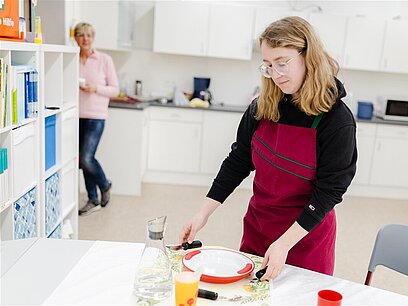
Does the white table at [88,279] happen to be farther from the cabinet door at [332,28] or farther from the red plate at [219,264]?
the cabinet door at [332,28]

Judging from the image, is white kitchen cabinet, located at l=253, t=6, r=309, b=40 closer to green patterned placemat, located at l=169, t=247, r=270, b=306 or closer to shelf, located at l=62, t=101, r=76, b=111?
shelf, located at l=62, t=101, r=76, b=111

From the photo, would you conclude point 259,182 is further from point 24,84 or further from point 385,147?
point 385,147

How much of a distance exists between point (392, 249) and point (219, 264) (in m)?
0.79

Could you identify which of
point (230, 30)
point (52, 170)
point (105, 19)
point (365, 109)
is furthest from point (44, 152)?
point (365, 109)

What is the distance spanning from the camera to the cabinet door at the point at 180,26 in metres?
4.92

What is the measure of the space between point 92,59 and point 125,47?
104 centimetres

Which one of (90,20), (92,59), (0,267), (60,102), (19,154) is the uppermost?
(90,20)

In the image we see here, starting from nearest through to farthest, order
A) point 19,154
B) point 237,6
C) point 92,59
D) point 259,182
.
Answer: point 259,182
point 19,154
point 92,59
point 237,6

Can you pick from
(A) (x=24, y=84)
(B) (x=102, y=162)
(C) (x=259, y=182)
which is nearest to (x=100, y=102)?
(B) (x=102, y=162)

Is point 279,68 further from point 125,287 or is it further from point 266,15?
point 266,15

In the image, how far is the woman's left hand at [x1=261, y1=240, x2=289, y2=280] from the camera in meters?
1.42

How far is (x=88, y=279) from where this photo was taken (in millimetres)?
1384

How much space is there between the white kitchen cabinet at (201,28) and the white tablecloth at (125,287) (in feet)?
12.2

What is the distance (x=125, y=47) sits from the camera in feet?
16.3
